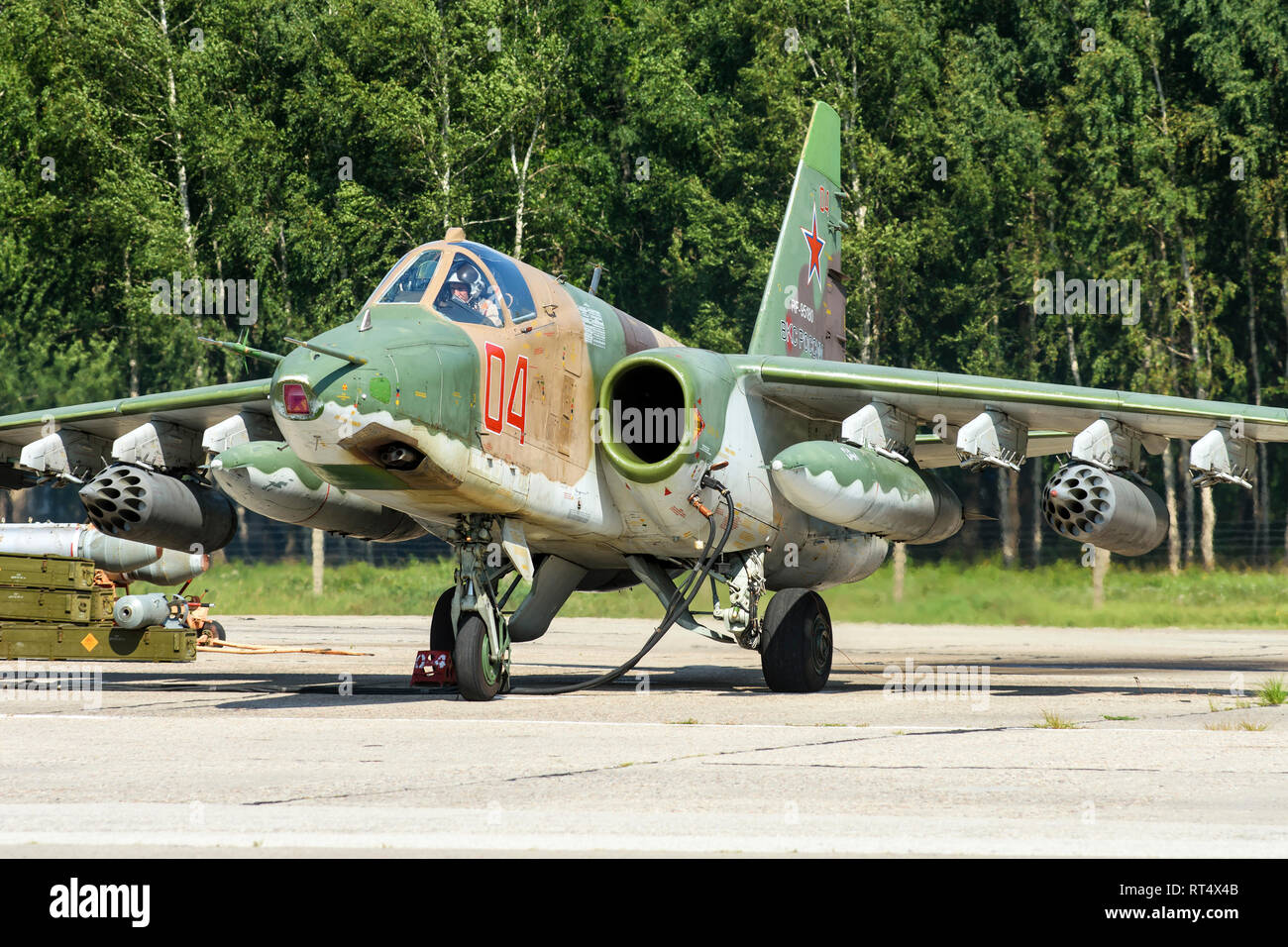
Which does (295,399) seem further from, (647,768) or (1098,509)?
(1098,509)

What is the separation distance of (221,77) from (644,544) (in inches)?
1132

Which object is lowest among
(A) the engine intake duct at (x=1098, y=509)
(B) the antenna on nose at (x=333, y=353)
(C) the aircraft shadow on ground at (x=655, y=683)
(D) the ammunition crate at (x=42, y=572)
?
(C) the aircraft shadow on ground at (x=655, y=683)

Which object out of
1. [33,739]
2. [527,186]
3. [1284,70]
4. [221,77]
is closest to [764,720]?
[33,739]

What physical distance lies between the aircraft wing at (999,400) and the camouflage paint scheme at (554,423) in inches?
1.0

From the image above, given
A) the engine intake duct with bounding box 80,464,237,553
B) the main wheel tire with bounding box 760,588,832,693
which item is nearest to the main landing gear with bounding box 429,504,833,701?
the main wheel tire with bounding box 760,588,832,693

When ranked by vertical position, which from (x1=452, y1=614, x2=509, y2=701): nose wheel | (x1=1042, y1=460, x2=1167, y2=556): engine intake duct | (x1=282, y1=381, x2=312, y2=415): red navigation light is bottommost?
(x1=452, y1=614, x2=509, y2=701): nose wheel

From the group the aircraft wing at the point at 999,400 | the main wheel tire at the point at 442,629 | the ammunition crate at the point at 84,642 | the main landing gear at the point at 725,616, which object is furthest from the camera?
the ammunition crate at the point at 84,642

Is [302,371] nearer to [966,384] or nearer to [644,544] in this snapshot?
[644,544]

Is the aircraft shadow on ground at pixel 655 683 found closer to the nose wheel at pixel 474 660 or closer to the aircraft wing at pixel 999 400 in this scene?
the nose wheel at pixel 474 660

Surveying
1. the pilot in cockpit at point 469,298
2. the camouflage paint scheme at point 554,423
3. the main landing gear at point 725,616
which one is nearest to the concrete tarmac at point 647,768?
the main landing gear at point 725,616

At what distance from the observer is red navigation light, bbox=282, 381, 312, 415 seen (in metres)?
10.7

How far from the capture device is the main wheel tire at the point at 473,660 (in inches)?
495

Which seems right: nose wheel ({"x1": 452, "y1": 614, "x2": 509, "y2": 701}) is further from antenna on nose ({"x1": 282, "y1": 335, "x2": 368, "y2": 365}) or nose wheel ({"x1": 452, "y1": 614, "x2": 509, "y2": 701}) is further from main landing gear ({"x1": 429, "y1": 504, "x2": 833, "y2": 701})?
antenna on nose ({"x1": 282, "y1": 335, "x2": 368, "y2": 365})

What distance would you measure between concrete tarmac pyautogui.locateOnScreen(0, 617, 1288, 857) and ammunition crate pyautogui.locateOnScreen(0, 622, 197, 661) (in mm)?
416
